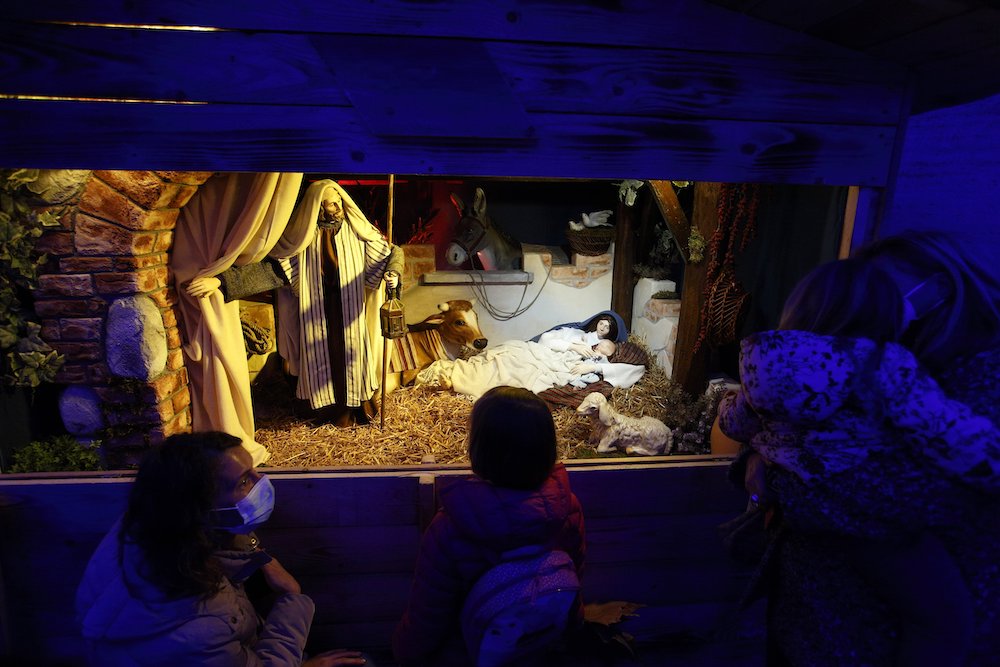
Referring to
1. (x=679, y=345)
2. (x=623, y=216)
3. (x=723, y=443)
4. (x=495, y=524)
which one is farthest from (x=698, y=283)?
(x=495, y=524)

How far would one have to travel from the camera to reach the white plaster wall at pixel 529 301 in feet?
19.4

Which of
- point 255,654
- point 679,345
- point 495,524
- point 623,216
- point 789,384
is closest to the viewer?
point 789,384

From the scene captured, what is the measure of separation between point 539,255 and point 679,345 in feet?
6.07

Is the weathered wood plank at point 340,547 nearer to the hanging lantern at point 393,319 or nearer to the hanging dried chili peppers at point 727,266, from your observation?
the hanging lantern at point 393,319

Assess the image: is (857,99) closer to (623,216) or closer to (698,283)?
(698,283)

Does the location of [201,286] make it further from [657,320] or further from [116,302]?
[657,320]

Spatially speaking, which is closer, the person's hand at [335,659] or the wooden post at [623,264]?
the person's hand at [335,659]

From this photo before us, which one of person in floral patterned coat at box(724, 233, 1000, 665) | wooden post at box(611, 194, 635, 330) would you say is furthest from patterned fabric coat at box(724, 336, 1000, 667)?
wooden post at box(611, 194, 635, 330)

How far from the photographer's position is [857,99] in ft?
5.99

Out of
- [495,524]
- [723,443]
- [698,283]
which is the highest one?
[698,283]

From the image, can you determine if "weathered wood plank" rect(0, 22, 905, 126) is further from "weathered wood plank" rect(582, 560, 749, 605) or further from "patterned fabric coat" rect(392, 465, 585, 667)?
"weathered wood plank" rect(582, 560, 749, 605)

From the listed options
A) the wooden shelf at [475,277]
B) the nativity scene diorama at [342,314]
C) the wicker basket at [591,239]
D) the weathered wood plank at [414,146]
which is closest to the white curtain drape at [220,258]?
the nativity scene diorama at [342,314]

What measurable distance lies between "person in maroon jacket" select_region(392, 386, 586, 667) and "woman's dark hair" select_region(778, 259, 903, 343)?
27.1 inches

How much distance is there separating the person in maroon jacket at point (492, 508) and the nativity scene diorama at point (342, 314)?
92cm
